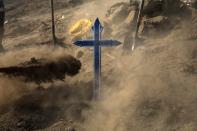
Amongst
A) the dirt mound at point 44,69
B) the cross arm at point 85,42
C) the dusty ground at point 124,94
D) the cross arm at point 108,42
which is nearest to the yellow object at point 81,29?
the dusty ground at point 124,94

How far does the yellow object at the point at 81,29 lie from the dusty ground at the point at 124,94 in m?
0.91

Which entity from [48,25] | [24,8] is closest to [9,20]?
[24,8]

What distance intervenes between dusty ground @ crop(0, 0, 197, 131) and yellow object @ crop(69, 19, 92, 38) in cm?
91

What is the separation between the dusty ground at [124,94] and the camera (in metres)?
6.62

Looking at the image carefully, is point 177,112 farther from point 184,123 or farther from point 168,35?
point 168,35

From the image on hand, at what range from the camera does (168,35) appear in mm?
9805

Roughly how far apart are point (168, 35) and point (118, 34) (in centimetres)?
170

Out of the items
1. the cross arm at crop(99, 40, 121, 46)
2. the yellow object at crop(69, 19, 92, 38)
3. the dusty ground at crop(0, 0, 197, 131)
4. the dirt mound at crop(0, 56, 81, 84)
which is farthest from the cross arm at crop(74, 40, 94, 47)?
the yellow object at crop(69, 19, 92, 38)

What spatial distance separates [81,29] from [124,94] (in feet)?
15.7

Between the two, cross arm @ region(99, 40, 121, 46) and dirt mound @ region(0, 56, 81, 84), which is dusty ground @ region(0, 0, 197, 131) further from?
cross arm @ region(99, 40, 121, 46)

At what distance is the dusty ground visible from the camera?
6.62m

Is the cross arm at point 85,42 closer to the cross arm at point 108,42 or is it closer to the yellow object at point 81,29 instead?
the cross arm at point 108,42

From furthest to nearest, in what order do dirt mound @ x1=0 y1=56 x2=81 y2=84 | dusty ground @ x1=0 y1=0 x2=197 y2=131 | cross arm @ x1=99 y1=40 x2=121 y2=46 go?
dirt mound @ x1=0 y1=56 x2=81 y2=84 → cross arm @ x1=99 y1=40 x2=121 y2=46 → dusty ground @ x1=0 y1=0 x2=197 y2=131

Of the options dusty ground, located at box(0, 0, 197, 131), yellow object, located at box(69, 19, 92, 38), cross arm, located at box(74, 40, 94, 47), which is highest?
cross arm, located at box(74, 40, 94, 47)
